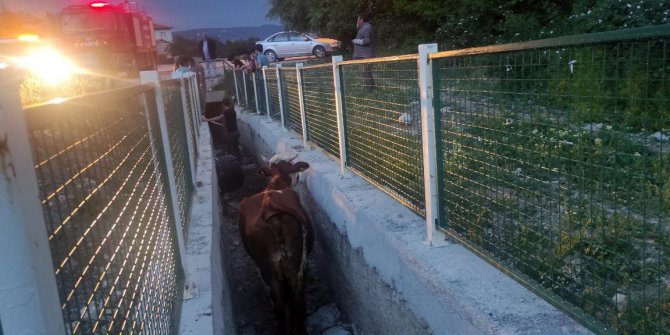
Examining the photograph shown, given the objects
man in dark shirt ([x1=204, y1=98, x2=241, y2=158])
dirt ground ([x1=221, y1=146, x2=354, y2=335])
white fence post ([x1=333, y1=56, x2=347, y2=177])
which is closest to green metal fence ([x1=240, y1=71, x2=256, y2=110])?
man in dark shirt ([x1=204, y1=98, x2=241, y2=158])

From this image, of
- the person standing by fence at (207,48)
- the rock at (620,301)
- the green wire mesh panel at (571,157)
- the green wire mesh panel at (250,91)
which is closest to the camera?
the green wire mesh panel at (571,157)

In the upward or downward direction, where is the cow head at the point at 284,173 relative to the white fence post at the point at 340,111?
downward

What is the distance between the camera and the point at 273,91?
36.9 feet

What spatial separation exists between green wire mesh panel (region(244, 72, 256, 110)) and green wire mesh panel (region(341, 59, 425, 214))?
898cm

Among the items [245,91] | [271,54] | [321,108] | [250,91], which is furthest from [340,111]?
[271,54]

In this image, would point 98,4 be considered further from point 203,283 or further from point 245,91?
point 203,283

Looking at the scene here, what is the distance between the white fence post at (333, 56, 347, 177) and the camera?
19.1ft

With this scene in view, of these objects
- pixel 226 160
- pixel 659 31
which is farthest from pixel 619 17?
pixel 659 31

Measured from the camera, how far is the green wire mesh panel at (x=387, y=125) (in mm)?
4242

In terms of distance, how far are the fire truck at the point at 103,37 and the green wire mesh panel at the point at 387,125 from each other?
15.5m

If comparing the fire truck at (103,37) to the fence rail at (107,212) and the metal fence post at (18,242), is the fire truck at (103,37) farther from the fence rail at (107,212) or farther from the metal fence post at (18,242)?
the metal fence post at (18,242)

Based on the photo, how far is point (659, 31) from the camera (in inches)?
76.8

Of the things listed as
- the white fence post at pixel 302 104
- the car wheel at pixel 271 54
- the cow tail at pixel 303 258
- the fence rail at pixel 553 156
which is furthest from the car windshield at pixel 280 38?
the cow tail at pixel 303 258

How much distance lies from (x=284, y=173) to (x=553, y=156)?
436cm
